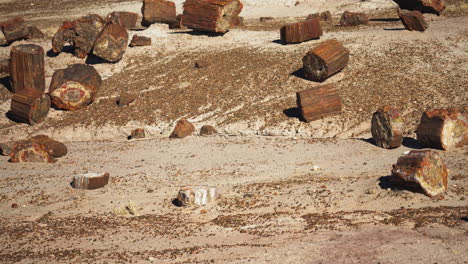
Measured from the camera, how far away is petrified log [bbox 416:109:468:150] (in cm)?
974

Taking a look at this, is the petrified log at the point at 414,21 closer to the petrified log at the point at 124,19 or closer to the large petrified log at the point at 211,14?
the large petrified log at the point at 211,14

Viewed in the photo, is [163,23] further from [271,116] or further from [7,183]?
[7,183]

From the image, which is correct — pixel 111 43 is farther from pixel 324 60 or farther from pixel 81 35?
pixel 324 60

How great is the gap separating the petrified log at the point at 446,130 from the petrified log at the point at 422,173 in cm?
190

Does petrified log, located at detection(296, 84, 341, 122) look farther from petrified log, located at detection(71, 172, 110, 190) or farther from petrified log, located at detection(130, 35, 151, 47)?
petrified log, located at detection(130, 35, 151, 47)

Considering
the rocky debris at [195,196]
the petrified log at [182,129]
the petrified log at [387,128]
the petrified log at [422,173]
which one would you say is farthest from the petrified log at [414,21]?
the rocky debris at [195,196]

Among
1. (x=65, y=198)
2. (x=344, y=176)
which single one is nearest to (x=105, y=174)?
(x=65, y=198)

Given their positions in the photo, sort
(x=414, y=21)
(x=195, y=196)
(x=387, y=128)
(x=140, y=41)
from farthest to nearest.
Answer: (x=140, y=41) → (x=414, y=21) → (x=387, y=128) → (x=195, y=196)

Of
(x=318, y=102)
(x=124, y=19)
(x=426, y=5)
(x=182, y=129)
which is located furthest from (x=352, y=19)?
(x=182, y=129)

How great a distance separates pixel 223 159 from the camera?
1040 cm

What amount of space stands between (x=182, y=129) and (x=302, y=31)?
5154 millimetres

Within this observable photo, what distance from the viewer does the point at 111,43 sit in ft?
50.3

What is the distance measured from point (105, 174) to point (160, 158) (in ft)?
4.92

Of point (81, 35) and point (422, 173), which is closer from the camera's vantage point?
point (422, 173)
